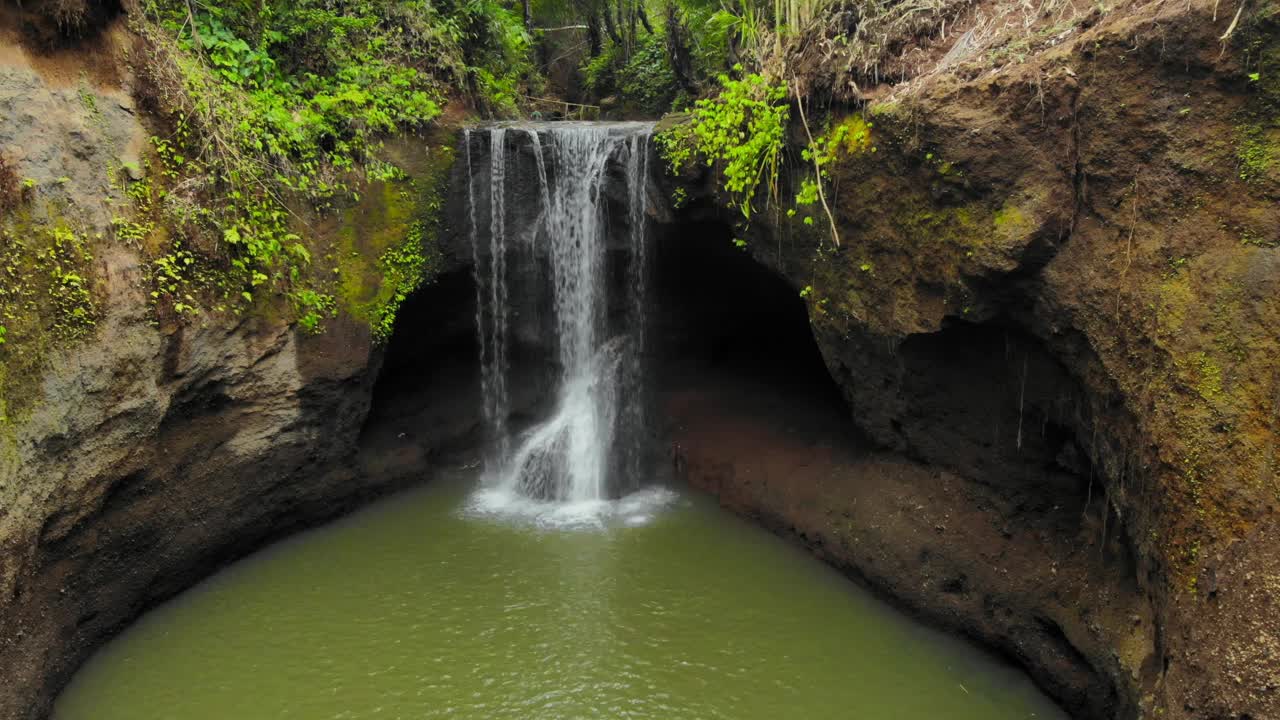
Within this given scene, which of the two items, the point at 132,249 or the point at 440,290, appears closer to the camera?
the point at 132,249

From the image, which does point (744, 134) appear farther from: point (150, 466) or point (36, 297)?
point (150, 466)

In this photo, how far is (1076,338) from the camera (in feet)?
15.6

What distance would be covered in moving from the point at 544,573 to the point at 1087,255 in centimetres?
490

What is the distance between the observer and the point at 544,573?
6699mm

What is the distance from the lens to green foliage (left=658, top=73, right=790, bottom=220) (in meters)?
6.42

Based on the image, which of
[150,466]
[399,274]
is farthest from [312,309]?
[150,466]

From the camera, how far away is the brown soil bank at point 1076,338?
3.71 m

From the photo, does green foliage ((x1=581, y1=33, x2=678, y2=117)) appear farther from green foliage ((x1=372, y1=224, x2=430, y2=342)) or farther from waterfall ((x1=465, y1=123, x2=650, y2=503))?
green foliage ((x1=372, y1=224, x2=430, y2=342))

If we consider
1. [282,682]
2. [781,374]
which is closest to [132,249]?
[282,682]

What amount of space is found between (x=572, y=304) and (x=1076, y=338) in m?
5.63

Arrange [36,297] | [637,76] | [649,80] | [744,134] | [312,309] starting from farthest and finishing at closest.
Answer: [637,76] < [649,80] < [312,309] < [744,134] < [36,297]

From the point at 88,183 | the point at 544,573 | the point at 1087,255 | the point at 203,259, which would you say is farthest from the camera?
the point at 544,573

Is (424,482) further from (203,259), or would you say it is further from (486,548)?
(203,259)

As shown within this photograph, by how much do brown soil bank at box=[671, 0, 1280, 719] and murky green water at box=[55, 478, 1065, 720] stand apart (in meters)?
0.61
